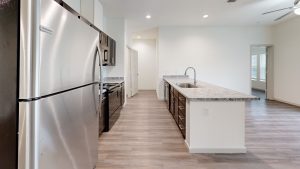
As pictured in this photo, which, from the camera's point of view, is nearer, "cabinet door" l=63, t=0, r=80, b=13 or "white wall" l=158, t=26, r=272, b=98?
"cabinet door" l=63, t=0, r=80, b=13

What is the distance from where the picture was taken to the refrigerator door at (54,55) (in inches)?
47.3

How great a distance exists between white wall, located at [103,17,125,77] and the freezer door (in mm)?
5133

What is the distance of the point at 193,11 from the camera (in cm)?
670

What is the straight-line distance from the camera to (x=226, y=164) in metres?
2.89

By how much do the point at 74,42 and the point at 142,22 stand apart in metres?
6.72

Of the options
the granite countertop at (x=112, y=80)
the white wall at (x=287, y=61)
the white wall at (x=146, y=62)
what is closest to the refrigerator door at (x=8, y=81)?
the granite countertop at (x=112, y=80)

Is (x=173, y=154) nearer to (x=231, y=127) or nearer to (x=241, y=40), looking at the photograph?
(x=231, y=127)

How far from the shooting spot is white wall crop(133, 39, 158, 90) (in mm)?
12992

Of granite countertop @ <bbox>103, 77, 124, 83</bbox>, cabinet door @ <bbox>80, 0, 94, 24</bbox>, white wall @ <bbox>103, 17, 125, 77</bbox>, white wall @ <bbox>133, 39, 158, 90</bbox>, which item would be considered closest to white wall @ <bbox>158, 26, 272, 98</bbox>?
white wall @ <bbox>103, 17, 125, 77</bbox>

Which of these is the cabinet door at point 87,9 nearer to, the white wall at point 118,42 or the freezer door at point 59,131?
the white wall at point 118,42

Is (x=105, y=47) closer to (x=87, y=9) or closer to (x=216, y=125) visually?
(x=87, y=9)

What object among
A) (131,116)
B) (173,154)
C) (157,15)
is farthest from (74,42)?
(157,15)

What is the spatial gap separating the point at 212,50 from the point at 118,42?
3.76 meters

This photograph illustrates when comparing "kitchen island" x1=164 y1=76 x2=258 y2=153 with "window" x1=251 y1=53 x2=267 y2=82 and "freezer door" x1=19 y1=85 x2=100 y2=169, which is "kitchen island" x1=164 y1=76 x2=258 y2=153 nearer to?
"freezer door" x1=19 y1=85 x2=100 y2=169
